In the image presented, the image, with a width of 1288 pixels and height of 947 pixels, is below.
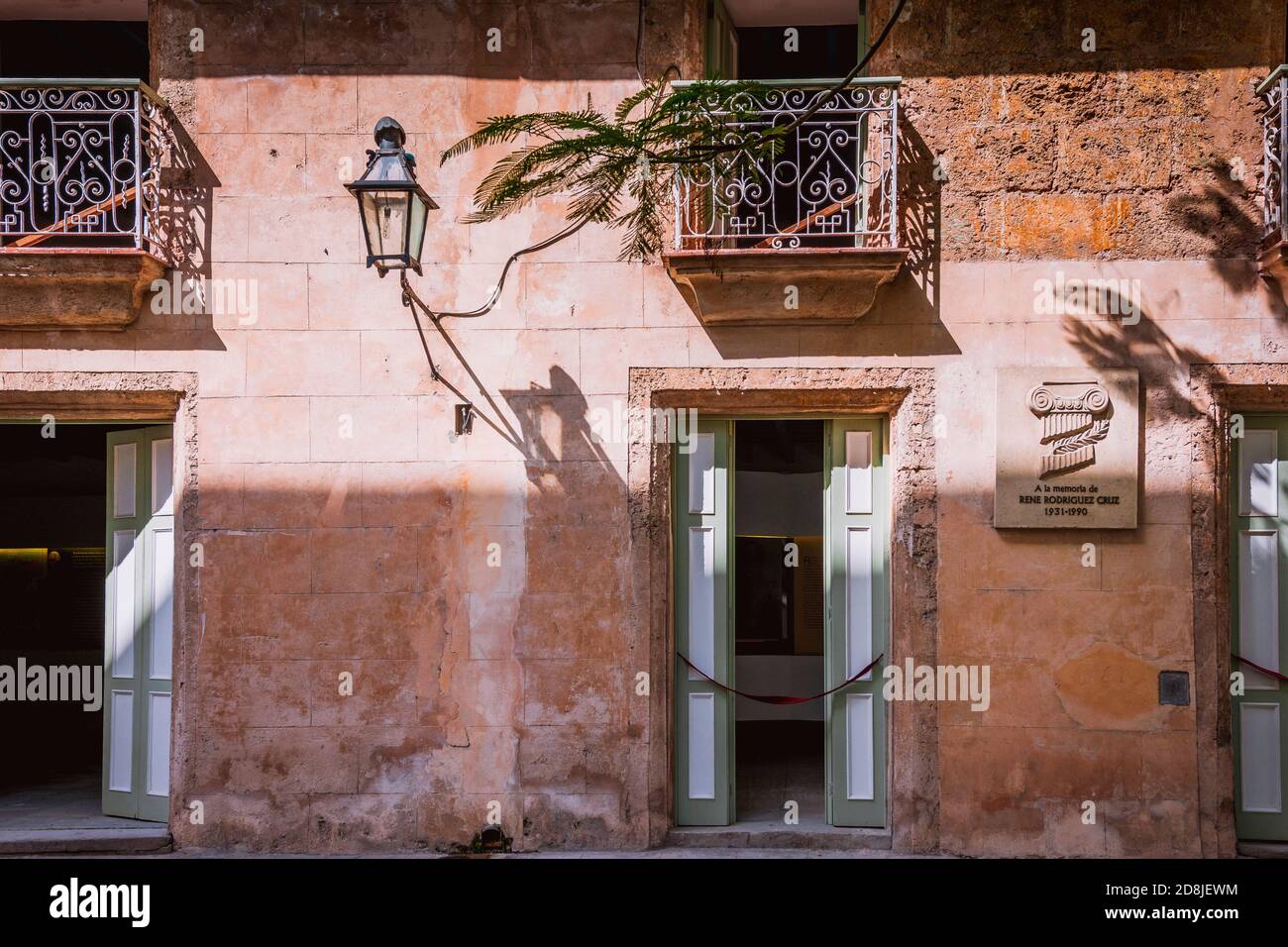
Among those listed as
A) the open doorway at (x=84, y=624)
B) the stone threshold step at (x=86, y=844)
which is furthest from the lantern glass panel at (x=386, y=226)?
the stone threshold step at (x=86, y=844)

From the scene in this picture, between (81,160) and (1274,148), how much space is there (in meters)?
7.69

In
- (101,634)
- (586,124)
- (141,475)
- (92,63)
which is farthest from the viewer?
(101,634)

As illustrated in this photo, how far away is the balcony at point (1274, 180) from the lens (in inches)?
239

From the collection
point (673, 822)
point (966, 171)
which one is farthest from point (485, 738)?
point (966, 171)

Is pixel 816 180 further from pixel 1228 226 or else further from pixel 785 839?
pixel 785 839

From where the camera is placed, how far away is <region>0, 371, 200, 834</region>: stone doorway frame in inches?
256

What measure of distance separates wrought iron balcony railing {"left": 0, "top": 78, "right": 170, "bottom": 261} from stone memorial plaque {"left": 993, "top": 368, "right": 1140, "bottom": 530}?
5533mm

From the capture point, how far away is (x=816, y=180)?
6676 millimetres

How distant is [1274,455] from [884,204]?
3.01 m

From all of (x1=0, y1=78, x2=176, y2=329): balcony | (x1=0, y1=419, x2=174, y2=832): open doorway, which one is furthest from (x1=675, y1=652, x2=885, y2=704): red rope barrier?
(x1=0, y1=78, x2=176, y2=329): balcony

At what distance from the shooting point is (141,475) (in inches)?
272

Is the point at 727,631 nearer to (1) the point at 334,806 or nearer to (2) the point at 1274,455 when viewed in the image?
(1) the point at 334,806

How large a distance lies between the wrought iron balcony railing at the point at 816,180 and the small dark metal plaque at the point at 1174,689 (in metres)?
3.19

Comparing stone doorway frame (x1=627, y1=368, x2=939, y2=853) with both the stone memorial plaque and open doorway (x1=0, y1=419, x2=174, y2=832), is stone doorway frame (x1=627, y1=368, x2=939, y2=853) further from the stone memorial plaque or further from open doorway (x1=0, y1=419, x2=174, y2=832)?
open doorway (x1=0, y1=419, x2=174, y2=832)
